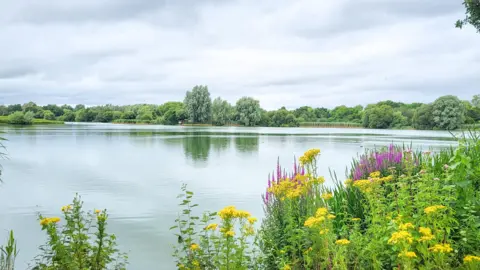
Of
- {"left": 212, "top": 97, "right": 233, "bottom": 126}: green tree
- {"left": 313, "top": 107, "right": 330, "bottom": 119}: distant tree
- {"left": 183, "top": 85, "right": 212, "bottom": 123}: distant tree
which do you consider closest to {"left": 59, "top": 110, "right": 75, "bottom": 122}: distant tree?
{"left": 183, "top": 85, "right": 212, "bottom": 123}: distant tree

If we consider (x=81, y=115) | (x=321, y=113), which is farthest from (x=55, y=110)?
(x=321, y=113)

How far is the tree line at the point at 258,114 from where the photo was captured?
75.5m

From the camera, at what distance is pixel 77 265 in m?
4.21

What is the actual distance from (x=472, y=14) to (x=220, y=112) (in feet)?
328

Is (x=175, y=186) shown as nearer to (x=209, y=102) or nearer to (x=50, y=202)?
(x=50, y=202)

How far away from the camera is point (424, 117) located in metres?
80.9

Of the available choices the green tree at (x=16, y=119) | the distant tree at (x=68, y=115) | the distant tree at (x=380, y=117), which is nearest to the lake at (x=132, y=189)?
the green tree at (x=16, y=119)

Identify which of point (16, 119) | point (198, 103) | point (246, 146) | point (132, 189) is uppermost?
point (198, 103)

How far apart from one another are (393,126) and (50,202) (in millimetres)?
100536

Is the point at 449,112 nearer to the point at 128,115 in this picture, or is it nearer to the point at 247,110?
the point at 247,110

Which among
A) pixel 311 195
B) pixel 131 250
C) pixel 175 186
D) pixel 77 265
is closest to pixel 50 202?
pixel 175 186

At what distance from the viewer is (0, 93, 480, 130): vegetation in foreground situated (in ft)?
249

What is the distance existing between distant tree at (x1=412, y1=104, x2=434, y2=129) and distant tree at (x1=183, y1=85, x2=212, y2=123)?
182ft

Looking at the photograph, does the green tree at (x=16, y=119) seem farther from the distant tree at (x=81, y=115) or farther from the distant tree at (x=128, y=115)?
the distant tree at (x=81, y=115)
